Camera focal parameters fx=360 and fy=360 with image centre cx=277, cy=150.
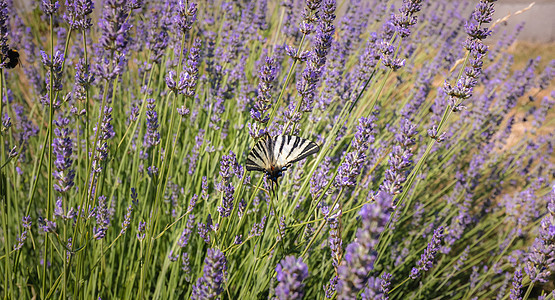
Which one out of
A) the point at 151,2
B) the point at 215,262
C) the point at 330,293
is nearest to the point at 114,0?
the point at 215,262

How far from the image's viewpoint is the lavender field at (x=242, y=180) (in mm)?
1317

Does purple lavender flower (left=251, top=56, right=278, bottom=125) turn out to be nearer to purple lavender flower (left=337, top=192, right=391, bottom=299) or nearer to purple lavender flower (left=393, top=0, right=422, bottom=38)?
purple lavender flower (left=393, top=0, right=422, bottom=38)

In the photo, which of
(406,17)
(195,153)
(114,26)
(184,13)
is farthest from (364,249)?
(195,153)

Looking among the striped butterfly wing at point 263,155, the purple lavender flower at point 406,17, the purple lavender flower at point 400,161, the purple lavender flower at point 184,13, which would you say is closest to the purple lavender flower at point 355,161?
the purple lavender flower at point 400,161

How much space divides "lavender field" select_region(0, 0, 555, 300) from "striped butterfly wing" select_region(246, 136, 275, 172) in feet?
0.06

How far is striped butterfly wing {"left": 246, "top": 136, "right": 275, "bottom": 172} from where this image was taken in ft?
4.87

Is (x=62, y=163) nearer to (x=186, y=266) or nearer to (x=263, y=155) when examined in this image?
(x=263, y=155)

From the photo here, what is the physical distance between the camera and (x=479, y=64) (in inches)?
58.4

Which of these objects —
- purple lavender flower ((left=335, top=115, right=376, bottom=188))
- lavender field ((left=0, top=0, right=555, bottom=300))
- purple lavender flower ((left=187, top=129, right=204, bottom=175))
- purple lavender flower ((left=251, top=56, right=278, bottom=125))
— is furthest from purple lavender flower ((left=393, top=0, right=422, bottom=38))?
purple lavender flower ((left=187, top=129, right=204, bottom=175))

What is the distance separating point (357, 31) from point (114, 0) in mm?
3009

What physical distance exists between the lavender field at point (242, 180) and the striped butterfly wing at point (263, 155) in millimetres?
17

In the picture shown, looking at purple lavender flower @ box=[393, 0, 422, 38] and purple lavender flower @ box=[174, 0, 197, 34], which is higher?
purple lavender flower @ box=[393, 0, 422, 38]

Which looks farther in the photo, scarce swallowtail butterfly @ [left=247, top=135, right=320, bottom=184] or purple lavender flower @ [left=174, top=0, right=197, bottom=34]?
scarce swallowtail butterfly @ [left=247, top=135, right=320, bottom=184]

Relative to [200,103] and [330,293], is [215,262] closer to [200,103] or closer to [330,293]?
[330,293]
